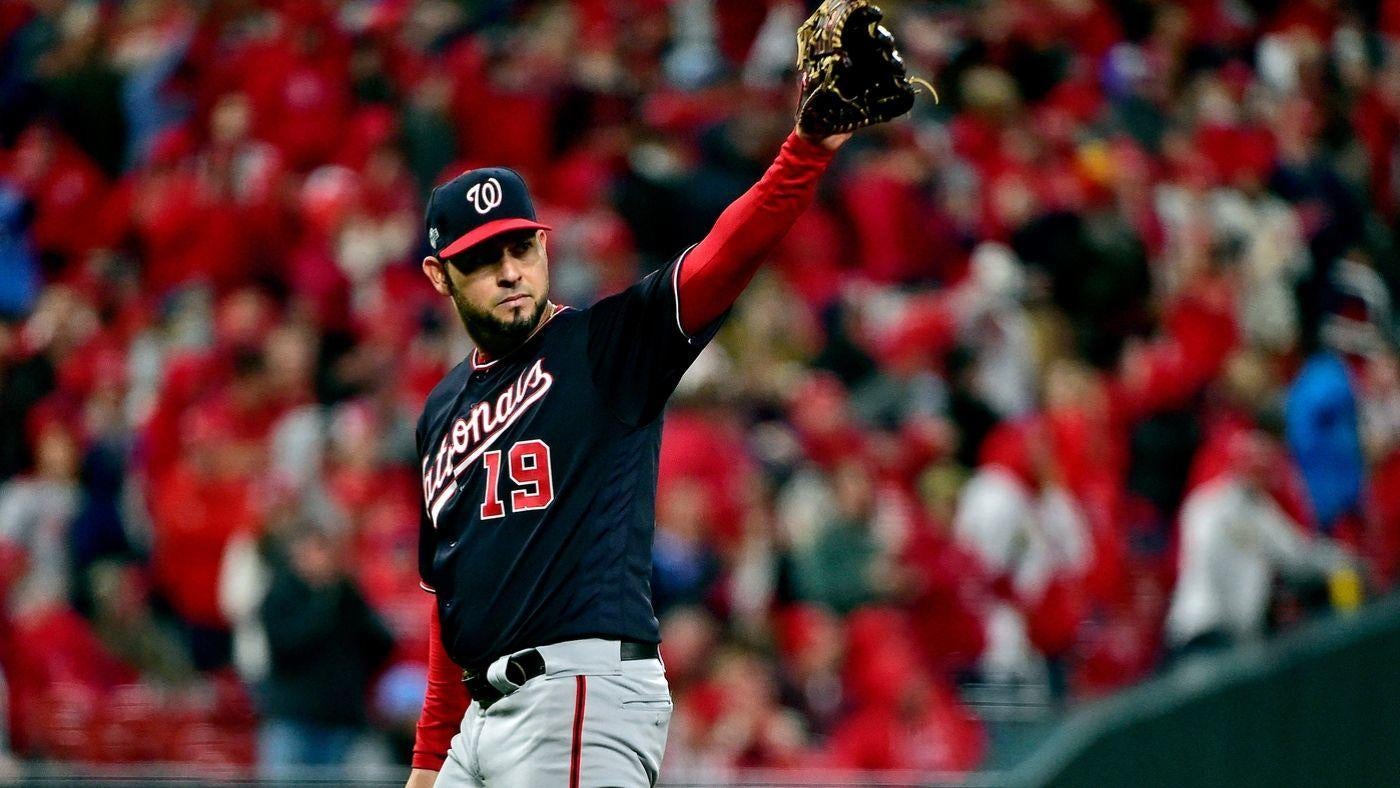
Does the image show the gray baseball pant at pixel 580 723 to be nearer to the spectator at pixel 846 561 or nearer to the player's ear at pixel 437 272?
the player's ear at pixel 437 272

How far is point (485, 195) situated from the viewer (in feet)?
13.3

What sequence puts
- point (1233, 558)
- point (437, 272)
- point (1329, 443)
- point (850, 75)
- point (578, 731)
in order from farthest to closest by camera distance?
point (1329, 443) → point (1233, 558) → point (437, 272) → point (578, 731) → point (850, 75)

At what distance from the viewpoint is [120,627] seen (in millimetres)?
8492

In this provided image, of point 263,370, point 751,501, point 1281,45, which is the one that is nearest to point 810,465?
point 751,501

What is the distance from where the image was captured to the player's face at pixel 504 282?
403 cm

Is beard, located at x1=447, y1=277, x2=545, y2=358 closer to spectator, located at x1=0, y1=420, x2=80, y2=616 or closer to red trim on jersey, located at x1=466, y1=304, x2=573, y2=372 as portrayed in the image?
red trim on jersey, located at x1=466, y1=304, x2=573, y2=372

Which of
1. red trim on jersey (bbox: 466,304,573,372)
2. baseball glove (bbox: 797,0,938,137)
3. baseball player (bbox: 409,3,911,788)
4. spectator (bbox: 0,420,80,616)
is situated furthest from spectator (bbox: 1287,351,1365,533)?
baseball glove (bbox: 797,0,938,137)

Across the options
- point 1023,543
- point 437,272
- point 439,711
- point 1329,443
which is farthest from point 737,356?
point 437,272

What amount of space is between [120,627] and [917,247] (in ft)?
16.2

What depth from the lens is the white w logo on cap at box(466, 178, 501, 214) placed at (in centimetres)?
404

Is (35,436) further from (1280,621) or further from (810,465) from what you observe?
(1280,621)

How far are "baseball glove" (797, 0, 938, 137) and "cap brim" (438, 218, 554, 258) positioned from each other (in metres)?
0.61

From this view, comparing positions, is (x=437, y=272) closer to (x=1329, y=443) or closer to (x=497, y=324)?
(x=497, y=324)

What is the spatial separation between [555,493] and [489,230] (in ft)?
A: 1.67
